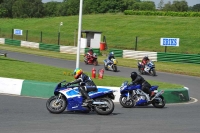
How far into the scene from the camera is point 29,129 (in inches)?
402

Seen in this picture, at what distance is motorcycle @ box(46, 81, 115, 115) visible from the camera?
513 inches

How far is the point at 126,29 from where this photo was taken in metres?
66.4

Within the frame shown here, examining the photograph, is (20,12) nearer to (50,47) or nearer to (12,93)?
(50,47)

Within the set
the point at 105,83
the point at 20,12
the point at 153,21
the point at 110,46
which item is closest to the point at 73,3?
the point at 20,12

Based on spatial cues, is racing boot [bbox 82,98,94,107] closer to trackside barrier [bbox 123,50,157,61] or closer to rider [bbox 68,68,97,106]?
rider [bbox 68,68,97,106]

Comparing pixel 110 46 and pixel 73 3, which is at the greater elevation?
pixel 73 3

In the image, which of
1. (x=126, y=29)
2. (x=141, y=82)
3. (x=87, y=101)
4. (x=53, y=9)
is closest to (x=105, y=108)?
(x=87, y=101)

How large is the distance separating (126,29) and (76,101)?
53.7m

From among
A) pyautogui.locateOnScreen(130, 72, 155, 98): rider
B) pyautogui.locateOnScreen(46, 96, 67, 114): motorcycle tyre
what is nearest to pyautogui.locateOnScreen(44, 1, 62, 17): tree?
pyautogui.locateOnScreen(130, 72, 155, 98): rider

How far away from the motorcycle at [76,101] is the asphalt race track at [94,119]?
18 cm

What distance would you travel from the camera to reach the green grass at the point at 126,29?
170ft

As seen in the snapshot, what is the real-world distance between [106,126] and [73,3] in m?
134

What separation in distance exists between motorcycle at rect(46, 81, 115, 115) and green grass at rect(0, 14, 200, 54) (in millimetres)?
34553

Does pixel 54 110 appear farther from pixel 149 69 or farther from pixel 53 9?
pixel 53 9
